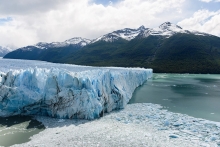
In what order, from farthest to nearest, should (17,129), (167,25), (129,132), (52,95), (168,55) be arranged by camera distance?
(167,25)
(168,55)
(52,95)
(17,129)
(129,132)

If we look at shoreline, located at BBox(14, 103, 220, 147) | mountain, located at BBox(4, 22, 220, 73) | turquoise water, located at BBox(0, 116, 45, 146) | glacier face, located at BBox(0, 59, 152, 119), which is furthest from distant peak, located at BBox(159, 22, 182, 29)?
turquoise water, located at BBox(0, 116, 45, 146)

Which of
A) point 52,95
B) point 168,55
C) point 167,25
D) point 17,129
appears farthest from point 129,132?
point 167,25

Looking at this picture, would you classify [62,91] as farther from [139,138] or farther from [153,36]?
[153,36]

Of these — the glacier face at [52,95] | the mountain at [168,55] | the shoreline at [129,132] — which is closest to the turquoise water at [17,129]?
the shoreline at [129,132]

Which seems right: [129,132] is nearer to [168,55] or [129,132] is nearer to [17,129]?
[17,129]

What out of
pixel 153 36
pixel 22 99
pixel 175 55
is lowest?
pixel 22 99

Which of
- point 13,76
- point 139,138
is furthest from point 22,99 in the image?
point 139,138
